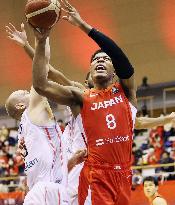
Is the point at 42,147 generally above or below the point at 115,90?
below

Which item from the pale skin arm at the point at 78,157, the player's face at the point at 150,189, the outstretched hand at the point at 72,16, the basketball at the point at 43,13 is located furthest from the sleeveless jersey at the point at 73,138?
the player's face at the point at 150,189

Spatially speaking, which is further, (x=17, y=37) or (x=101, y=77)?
(x=17, y=37)

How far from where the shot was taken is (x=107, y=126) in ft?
15.5

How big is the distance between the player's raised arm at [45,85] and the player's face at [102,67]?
216 mm

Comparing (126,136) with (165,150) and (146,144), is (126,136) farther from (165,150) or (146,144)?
(146,144)

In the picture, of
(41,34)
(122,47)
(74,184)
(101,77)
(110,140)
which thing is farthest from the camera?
(122,47)

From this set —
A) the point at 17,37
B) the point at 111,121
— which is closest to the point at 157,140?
the point at 17,37

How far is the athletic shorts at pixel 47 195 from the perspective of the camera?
4.40 m

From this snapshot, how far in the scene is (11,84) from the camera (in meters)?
21.7

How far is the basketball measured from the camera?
13.2 feet

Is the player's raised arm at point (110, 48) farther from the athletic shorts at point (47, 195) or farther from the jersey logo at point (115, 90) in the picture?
the athletic shorts at point (47, 195)

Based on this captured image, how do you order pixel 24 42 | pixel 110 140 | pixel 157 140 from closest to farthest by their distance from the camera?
pixel 110 140 → pixel 24 42 → pixel 157 140

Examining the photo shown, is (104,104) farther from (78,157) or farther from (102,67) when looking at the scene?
(78,157)

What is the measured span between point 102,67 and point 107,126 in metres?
0.50
